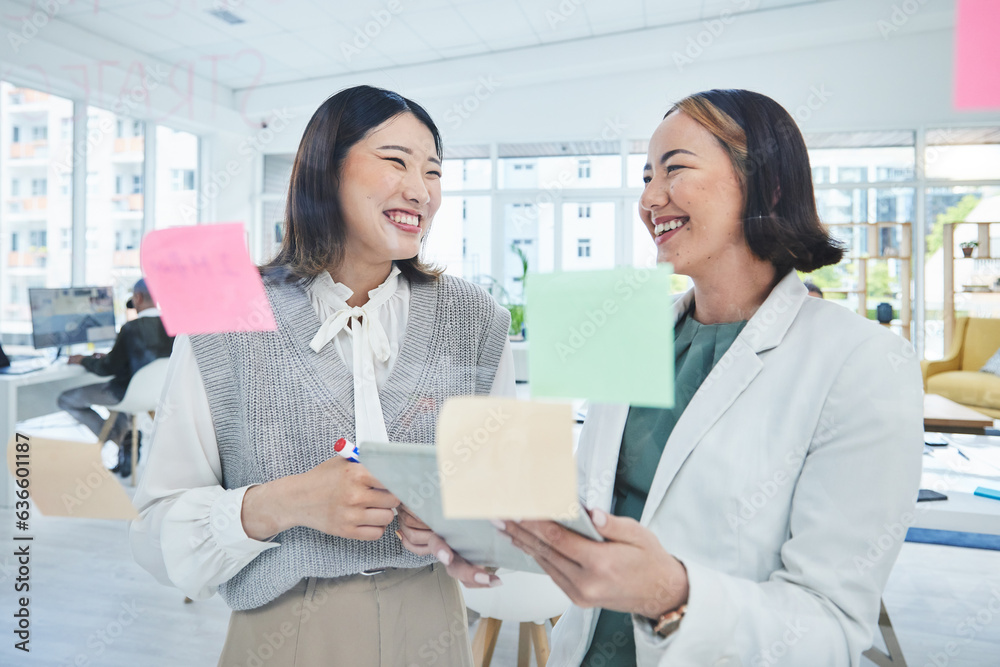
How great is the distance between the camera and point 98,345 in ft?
13.5

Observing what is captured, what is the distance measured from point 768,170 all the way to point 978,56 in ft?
1.04

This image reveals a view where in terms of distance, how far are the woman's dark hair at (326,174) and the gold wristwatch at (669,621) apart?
1.74ft

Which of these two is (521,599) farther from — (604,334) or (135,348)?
(135,348)

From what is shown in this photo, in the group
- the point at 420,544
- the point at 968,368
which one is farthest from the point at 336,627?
the point at 968,368

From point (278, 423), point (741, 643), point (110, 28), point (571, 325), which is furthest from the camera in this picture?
point (110, 28)

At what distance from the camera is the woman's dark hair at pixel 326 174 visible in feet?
2.67

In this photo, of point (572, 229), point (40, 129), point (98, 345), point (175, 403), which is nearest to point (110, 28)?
point (98, 345)

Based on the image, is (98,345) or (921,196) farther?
(921,196)

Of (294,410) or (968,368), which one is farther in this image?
(968,368)

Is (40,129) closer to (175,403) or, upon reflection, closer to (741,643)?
(175,403)

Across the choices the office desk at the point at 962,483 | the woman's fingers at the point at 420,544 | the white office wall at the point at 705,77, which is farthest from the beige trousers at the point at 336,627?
the white office wall at the point at 705,77

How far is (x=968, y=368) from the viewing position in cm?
512

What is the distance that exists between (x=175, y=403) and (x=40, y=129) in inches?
24.2

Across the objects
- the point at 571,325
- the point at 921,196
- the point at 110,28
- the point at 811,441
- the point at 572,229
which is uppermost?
the point at 110,28
